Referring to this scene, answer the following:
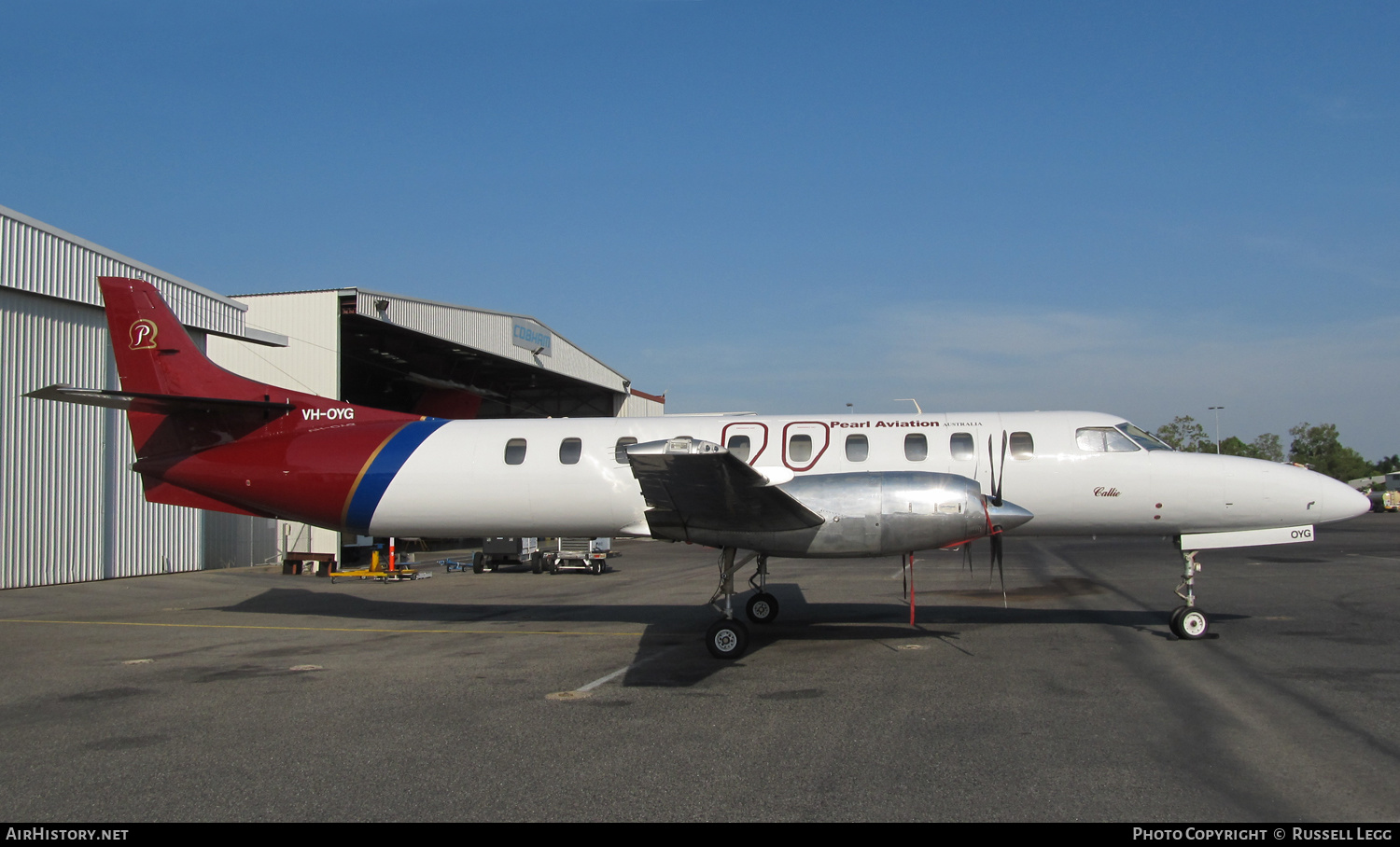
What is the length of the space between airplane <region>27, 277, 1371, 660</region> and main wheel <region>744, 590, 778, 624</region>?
3 centimetres

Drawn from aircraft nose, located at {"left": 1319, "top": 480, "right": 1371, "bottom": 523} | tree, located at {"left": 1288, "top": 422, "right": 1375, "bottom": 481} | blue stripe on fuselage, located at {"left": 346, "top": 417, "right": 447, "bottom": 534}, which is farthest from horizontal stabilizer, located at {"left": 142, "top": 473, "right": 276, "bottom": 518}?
tree, located at {"left": 1288, "top": 422, "right": 1375, "bottom": 481}

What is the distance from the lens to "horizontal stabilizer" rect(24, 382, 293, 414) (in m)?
12.2

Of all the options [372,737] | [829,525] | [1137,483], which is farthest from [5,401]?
[1137,483]

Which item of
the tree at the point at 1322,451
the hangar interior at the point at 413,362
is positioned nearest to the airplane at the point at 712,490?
the hangar interior at the point at 413,362

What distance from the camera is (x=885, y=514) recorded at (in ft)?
33.2

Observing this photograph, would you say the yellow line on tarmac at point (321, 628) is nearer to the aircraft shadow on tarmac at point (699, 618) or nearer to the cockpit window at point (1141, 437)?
the aircraft shadow on tarmac at point (699, 618)

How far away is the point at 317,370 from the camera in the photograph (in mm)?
27141

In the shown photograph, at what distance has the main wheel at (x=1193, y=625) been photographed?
11133 mm

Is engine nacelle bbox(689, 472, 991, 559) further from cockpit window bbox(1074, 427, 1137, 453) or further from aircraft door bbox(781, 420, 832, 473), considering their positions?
cockpit window bbox(1074, 427, 1137, 453)

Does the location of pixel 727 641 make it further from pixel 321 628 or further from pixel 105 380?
pixel 105 380

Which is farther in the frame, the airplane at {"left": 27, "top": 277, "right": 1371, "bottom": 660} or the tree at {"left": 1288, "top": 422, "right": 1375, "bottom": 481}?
the tree at {"left": 1288, "top": 422, "right": 1375, "bottom": 481}

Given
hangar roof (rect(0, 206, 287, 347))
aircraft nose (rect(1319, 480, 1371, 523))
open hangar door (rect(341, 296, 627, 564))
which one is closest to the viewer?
aircraft nose (rect(1319, 480, 1371, 523))

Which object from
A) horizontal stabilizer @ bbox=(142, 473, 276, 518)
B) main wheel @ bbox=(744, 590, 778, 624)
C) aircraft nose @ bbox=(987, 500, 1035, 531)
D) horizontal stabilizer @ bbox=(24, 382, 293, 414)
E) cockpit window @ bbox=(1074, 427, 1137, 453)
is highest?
horizontal stabilizer @ bbox=(24, 382, 293, 414)

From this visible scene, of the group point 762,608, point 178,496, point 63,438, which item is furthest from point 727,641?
point 63,438
